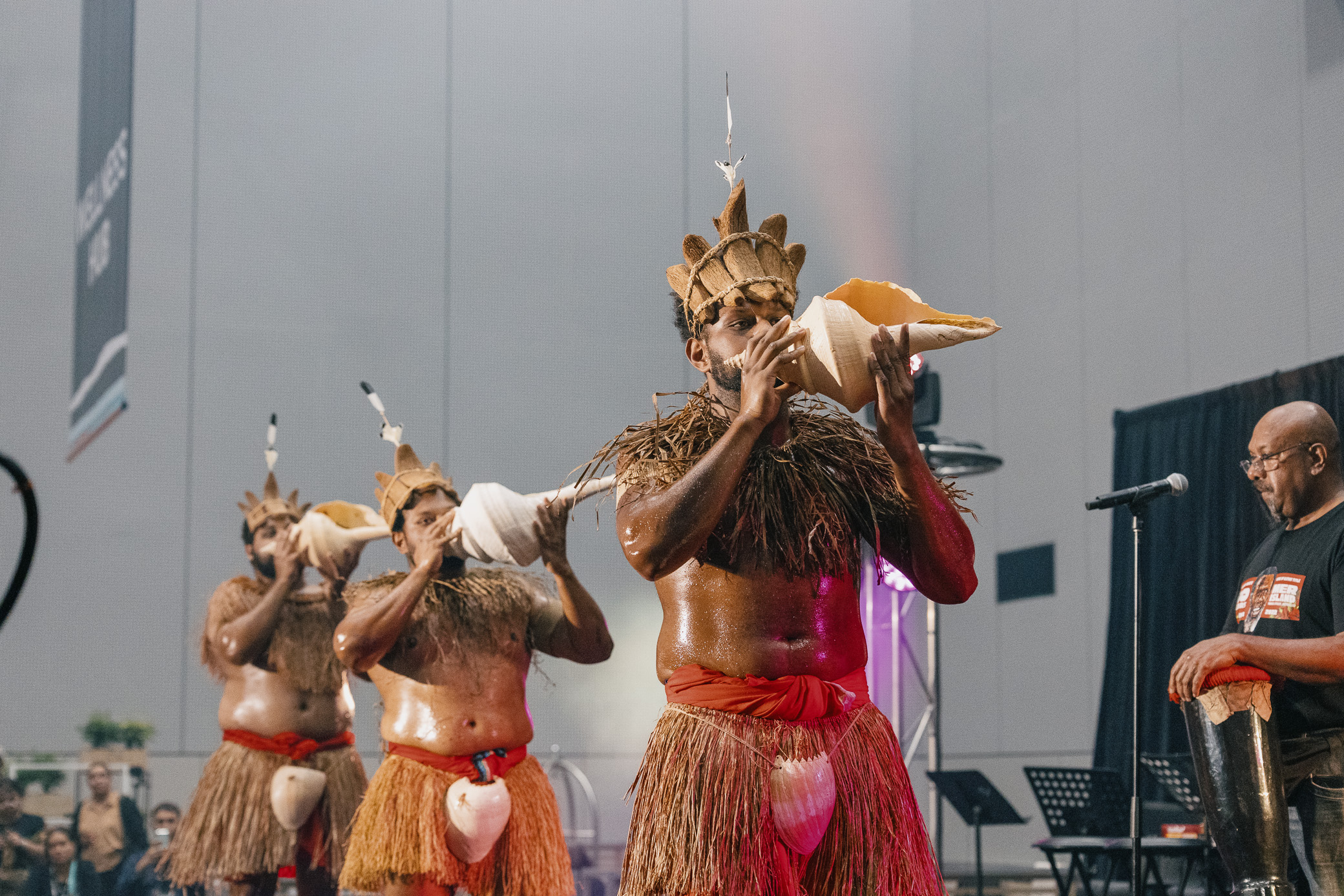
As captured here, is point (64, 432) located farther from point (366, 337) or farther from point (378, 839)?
point (378, 839)

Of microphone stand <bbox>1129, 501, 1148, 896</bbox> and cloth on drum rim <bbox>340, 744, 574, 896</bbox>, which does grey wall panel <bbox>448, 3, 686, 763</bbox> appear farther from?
microphone stand <bbox>1129, 501, 1148, 896</bbox>

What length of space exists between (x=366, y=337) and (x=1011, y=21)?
464 cm

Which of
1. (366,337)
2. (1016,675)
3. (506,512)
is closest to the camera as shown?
(506,512)

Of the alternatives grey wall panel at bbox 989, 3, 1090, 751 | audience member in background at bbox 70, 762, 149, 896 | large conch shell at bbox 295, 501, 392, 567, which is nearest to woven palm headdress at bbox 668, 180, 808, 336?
large conch shell at bbox 295, 501, 392, 567

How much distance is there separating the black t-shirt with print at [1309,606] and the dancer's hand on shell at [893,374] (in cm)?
143

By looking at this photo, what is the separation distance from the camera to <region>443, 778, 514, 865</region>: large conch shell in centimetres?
338

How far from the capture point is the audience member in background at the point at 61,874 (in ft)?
18.7

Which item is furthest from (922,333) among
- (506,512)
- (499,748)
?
(499,748)

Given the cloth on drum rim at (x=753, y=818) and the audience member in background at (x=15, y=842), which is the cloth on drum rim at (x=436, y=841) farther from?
the audience member in background at (x=15, y=842)

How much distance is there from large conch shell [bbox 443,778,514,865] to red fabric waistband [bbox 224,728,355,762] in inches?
56.7

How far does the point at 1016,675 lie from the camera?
27.1 feet

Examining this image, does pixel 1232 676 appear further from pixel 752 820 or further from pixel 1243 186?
pixel 1243 186

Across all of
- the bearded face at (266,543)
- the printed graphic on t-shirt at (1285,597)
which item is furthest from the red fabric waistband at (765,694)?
the bearded face at (266,543)

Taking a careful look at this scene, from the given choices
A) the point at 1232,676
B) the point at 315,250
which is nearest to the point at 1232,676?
the point at 1232,676
